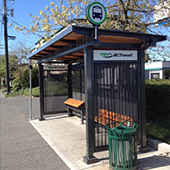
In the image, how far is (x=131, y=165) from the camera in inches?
140

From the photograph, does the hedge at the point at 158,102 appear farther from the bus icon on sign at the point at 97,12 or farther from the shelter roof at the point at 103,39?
the bus icon on sign at the point at 97,12

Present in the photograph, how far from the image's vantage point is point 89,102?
13.3ft

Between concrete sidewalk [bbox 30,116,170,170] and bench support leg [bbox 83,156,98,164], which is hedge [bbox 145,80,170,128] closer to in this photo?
concrete sidewalk [bbox 30,116,170,170]

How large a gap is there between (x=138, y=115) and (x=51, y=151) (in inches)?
86.9

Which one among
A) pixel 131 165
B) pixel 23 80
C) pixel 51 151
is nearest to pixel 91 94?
pixel 131 165

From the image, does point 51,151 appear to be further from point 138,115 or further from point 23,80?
point 23,80

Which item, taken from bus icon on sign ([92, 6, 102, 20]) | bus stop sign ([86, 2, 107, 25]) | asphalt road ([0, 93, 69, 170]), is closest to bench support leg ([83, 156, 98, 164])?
asphalt road ([0, 93, 69, 170])

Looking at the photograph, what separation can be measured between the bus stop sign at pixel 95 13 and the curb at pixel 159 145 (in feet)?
9.70

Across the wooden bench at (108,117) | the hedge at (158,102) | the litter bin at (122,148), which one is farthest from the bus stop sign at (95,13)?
the hedge at (158,102)

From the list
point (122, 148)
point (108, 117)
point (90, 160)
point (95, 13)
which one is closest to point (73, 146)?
point (90, 160)

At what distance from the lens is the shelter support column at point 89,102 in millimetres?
4000

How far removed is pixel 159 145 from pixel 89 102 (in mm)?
1931

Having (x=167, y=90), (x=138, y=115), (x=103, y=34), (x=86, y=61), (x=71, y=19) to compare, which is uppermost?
(x=71, y=19)

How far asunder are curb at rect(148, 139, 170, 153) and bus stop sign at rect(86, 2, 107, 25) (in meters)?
2.96
